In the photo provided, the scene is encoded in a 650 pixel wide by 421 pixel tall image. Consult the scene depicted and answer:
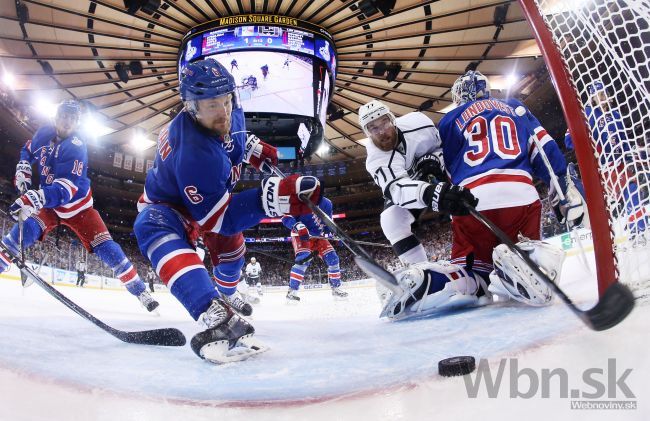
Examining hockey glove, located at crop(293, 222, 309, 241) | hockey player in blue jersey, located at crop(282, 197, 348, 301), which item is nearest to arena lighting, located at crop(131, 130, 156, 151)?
hockey player in blue jersey, located at crop(282, 197, 348, 301)

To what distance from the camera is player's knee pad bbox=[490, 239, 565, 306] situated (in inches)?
64.6

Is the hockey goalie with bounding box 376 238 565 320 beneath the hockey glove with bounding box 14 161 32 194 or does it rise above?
beneath

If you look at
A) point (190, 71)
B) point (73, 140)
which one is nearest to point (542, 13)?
point (190, 71)

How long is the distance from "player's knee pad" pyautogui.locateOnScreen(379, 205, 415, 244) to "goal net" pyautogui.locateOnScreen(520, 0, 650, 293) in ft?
3.58

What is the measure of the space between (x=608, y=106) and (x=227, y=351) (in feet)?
5.13

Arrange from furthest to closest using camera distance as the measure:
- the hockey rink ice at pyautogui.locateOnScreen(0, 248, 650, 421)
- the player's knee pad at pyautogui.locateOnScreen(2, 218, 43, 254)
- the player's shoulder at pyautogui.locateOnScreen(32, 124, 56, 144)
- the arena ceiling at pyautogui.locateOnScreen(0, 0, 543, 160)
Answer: the arena ceiling at pyautogui.locateOnScreen(0, 0, 543, 160)
the player's shoulder at pyautogui.locateOnScreen(32, 124, 56, 144)
the player's knee pad at pyautogui.locateOnScreen(2, 218, 43, 254)
the hockey rink ice at pyautogui.locateOnScreen(0, 248, 650, 421)

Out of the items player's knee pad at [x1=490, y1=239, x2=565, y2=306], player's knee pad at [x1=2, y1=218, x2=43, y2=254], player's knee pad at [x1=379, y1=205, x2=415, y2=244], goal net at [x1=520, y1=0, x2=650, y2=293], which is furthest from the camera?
player's knee pad at [x1=2, y1=218, x2=43, y2=254]

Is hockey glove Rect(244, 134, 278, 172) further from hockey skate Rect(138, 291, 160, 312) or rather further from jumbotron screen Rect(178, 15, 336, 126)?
jumbotron screen Rect(178, 15, 336, 126)

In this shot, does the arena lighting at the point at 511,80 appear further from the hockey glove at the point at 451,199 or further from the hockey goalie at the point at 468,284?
the hockey glove at the point at 451,199

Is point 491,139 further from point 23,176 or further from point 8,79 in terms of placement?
point 8,79

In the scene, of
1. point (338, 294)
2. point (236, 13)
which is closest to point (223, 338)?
point (338, 294)

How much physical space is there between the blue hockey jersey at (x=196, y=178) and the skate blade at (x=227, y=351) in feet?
2.09

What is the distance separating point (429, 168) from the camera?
218 centimetres

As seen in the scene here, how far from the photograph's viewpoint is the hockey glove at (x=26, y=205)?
3064 mm
